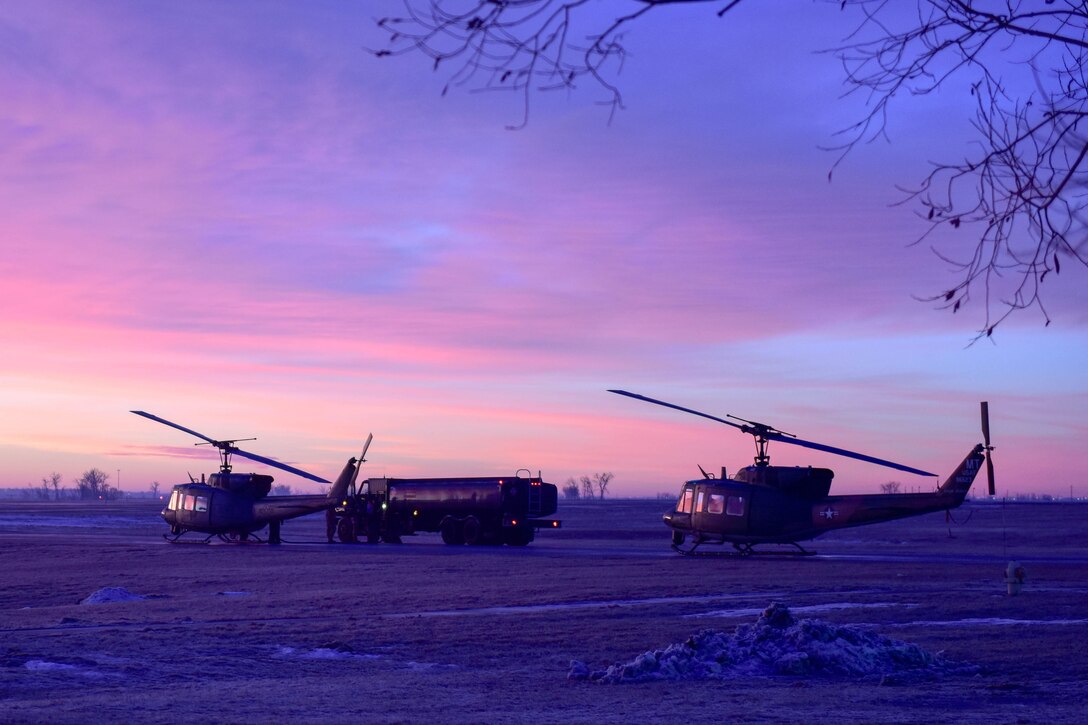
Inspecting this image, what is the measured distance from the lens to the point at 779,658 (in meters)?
13.6

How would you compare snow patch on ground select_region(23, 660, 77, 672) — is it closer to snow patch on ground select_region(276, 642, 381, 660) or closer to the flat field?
the flat field

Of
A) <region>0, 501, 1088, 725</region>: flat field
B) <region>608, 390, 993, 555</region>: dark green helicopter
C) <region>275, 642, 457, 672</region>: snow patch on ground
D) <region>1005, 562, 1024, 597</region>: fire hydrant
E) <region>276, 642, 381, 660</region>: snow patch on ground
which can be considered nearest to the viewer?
<region>0, 501, 1088, 725</region>: flat field

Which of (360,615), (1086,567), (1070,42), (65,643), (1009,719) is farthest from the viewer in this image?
(1086,567)

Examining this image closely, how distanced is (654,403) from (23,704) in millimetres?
24269

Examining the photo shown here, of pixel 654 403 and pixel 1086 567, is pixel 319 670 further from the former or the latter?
pixel 1086 567

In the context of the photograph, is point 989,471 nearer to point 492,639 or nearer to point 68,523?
point 492,639

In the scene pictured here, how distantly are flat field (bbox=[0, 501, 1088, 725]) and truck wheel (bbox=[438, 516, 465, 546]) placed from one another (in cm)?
1365

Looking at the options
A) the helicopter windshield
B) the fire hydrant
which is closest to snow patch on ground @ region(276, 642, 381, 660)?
the fire hydrant

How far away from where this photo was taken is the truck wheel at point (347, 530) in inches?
1879

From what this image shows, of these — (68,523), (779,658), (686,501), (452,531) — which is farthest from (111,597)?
(68,523)

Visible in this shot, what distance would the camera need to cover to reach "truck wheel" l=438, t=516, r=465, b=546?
45.8 m

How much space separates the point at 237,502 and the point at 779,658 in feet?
116

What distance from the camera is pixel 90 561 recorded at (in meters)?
33.8

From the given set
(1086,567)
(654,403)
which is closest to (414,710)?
(654,403)
